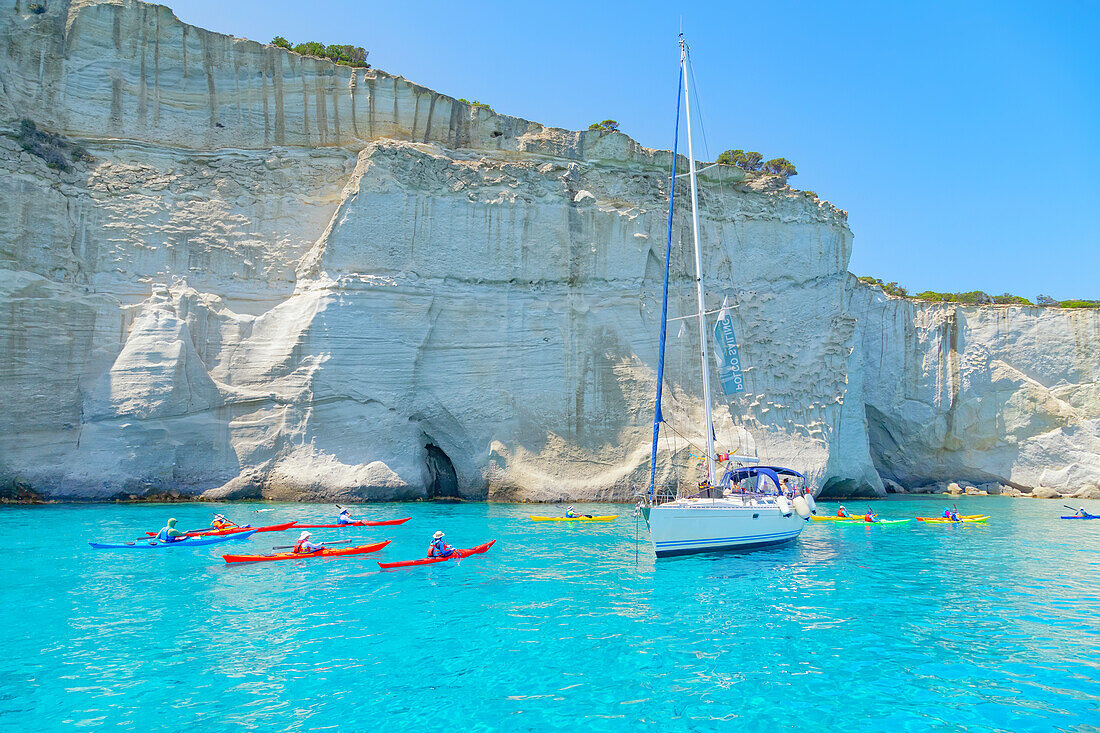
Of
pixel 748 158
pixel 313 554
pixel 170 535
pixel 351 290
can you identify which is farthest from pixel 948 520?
pixel 748 158

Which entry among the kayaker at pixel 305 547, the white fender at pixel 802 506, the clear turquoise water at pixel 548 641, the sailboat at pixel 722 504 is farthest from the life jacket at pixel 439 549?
the white fender at pixel 802 506

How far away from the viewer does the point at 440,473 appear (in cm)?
2916

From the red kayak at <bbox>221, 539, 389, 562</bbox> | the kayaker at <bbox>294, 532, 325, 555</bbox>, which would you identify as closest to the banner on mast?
the red kayak at <bbox>221, 539, 389, 562</bbox>

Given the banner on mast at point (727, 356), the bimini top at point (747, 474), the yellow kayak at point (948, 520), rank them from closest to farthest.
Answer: the banner on mast at point (727, 356) < the bimini top at point (747, 474) < the yellow kayak at point (948, 520)

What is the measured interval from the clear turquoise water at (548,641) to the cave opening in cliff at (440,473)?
11998 mm

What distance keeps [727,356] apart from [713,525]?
4.34 meters

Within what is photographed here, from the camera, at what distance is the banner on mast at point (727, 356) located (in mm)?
17484

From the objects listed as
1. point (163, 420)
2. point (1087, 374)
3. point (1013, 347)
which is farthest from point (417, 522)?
point (1087, 374)

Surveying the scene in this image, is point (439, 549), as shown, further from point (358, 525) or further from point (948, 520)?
point (948, 520)

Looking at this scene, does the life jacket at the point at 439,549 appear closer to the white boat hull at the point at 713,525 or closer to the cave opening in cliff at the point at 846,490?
the white boat hull at the point at 713,525

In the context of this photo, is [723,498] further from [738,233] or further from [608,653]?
[738,233]

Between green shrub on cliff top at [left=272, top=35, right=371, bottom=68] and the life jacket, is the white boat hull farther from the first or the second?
green shrub on cliff top at [left=272, top=35, right=371, bottom=68]

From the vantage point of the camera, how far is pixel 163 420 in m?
24.7

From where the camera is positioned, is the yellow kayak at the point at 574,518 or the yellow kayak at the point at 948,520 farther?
the yellow kayak at the point at 948,520
